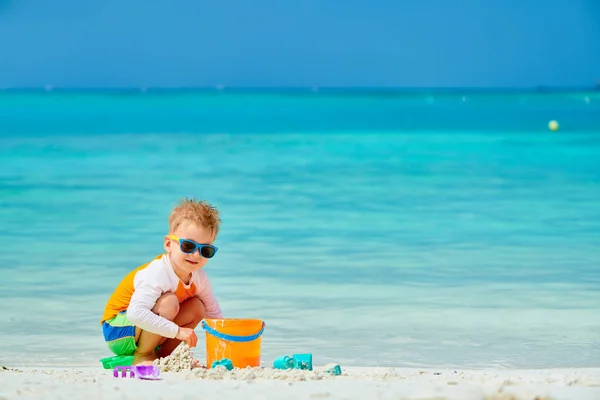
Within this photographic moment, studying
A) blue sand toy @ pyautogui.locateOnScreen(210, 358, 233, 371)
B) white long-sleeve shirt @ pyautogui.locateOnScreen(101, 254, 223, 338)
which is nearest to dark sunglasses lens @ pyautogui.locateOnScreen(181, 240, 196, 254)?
white long-sleeve shirt @ pyautogui.locateOnScreen(101, 254, 223, 338)

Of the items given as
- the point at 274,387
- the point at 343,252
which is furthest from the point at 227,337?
the point at 343,252

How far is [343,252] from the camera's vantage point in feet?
23.3

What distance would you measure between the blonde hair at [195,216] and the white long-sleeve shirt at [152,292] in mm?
140

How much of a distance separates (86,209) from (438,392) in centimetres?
729

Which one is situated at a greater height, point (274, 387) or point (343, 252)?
point (343, 252)

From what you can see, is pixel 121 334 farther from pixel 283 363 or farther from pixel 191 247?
pixel 283 363

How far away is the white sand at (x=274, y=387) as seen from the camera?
285cm

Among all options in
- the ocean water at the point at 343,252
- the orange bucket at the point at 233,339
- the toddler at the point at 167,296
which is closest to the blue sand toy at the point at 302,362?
the orange bucket at the point at 233,339

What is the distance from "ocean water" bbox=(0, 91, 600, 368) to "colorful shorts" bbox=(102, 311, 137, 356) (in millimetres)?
693

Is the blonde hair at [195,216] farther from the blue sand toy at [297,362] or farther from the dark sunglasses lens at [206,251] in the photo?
the blue sand toy at [297,362]

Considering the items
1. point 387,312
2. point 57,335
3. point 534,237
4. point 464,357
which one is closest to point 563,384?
point 464,357

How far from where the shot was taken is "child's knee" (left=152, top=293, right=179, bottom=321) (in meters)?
3.55

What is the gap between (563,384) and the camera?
325 centimetres

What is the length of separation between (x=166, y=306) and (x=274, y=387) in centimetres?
70
